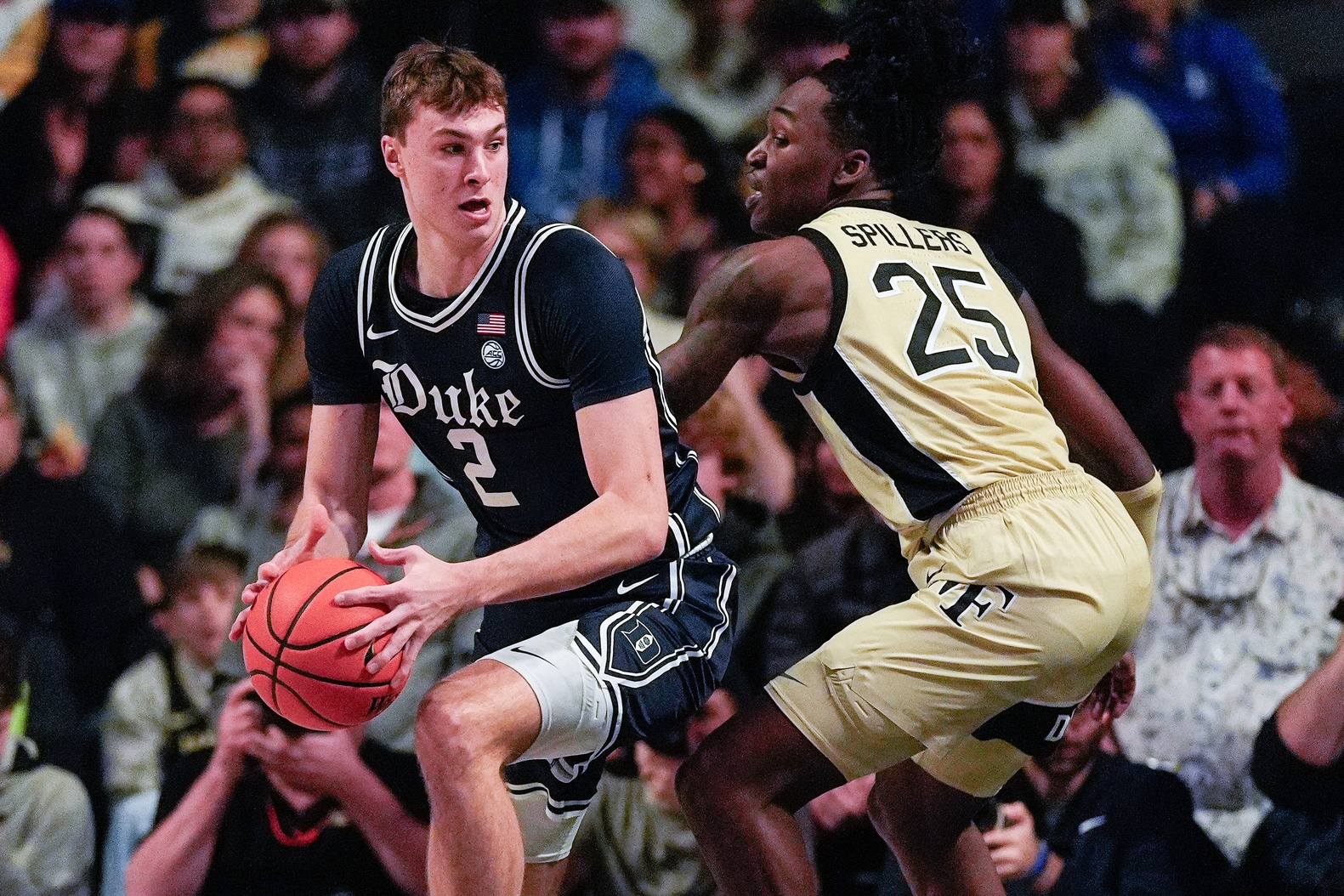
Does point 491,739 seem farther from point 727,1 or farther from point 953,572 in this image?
point 727,1

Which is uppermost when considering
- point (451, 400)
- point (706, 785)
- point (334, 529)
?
point (451, 400)

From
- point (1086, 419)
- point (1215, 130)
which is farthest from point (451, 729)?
point (1215, 130)

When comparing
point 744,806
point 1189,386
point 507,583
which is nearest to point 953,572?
point 744,806

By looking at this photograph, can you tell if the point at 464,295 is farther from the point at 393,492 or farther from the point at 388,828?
the point at 388,828

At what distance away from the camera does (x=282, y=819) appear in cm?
554

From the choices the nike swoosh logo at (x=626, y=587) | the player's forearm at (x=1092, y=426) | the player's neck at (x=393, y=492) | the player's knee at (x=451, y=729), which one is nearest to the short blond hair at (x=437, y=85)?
the nike swoosh logo at (x=626, y=587)

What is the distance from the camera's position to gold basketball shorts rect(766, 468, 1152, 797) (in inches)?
122

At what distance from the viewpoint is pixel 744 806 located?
308 centimetres

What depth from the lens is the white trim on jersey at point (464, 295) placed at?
312 cm

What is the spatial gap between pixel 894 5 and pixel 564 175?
2.49 meters

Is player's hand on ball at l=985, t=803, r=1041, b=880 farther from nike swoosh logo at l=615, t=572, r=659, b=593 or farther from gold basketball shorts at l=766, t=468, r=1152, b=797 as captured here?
nike swoosh logo at l=615, t=572, r=659, b=593

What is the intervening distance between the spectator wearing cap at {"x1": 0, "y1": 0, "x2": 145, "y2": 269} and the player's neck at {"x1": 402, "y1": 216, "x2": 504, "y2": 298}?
3.74m

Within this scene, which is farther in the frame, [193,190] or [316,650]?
[193,190]

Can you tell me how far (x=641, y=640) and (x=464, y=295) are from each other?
823 mm
